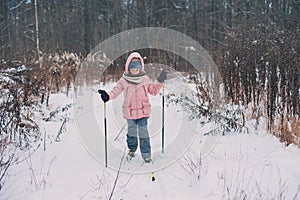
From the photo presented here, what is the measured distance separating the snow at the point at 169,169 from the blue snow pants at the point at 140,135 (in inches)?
5.8

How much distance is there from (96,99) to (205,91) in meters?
3.42

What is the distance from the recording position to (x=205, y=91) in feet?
19.4

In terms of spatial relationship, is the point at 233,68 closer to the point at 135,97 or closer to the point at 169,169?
the point at 135,97

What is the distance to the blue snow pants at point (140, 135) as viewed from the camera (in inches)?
152

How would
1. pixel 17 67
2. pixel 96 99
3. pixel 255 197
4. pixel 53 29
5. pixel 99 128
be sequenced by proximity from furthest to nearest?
pixel 53 29 → pixel 96 99 → pixel 17 67 → pixel 99 128 → pixel 255 197

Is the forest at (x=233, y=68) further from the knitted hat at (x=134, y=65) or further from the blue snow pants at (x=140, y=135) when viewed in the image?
the knitted hat at (x=134, y=65)

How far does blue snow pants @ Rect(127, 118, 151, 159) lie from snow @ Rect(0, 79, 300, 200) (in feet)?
0.48

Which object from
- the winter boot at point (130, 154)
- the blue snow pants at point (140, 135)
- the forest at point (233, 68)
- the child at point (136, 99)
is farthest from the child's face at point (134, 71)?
the forest at point (233, 68)

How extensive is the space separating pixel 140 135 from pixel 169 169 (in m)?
0.56

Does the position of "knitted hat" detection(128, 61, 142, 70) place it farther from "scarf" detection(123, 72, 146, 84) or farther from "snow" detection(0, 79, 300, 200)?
"snow" detection(0, 79, 300, 200)

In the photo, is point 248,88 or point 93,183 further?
point 248,88

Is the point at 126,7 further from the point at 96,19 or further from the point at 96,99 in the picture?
the point at 96,99

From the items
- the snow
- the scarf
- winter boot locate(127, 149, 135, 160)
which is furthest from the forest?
the scarf

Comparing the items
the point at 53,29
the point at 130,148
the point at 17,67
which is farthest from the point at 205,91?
the point at 53,29
